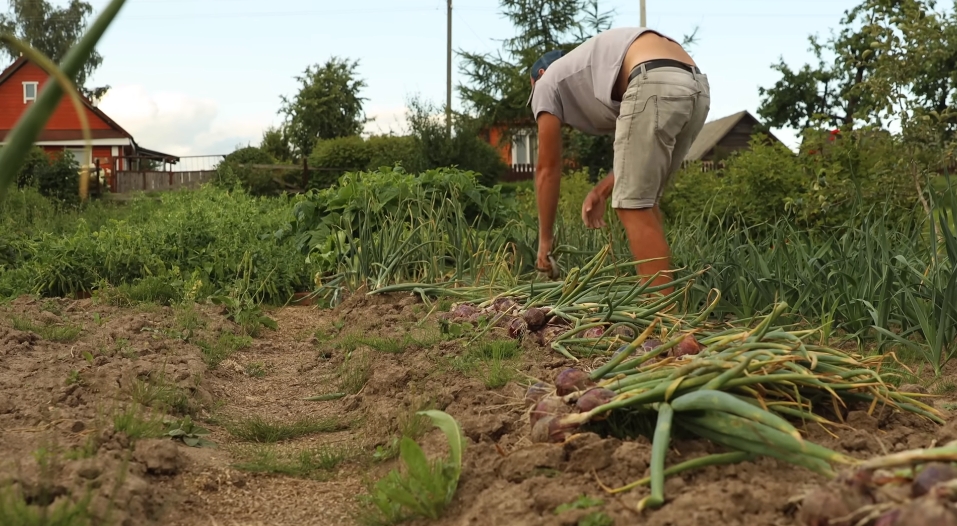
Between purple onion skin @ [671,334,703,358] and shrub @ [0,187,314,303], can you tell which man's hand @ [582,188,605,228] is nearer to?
purple onion skin @ [671,334,703,358]

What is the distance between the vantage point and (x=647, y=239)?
3.90 metres

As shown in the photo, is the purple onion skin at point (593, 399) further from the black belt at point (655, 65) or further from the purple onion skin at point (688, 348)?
the black belt at point (655, 65)

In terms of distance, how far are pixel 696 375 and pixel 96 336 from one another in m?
3.34

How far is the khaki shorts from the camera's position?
3.88 meters

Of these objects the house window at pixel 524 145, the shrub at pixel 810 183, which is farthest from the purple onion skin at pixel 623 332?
the house window at pixel 524 145

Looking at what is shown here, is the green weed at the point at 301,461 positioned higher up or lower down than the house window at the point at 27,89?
lower down

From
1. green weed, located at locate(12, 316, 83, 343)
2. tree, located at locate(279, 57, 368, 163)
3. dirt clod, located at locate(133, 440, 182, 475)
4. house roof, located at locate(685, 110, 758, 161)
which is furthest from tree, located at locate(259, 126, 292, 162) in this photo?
dirt clod, located at locate(133, 440, 182, 475)

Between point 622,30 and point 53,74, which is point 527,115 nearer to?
point 622,30

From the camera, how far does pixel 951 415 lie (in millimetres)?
2230

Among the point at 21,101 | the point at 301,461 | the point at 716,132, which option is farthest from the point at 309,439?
the point at 716,132

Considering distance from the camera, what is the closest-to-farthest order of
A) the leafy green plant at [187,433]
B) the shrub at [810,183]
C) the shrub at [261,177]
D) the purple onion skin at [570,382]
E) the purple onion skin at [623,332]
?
the purple onion skin at [570,382] → the leafy green plant at [187,433] → the purple onion skin at [623,332] → the shrub at [810,183] → the shrub at [261,177]

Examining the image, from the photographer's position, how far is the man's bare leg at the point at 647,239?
3.82 metres

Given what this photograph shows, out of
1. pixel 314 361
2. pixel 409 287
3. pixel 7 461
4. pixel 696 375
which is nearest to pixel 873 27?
pixel 409 287

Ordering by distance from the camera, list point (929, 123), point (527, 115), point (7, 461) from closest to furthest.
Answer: point (7, 461), point (929, 123), point (527, 115)
